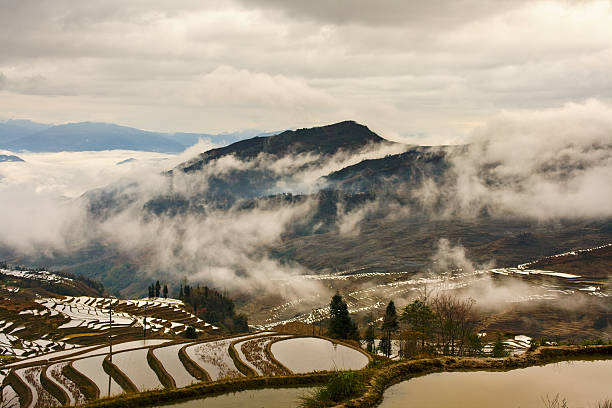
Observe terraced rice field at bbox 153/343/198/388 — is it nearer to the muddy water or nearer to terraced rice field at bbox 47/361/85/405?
terraced rice field at bbox 47/361/85/405

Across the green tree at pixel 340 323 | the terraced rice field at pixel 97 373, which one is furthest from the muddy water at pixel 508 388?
the green tree at pixel 340 323

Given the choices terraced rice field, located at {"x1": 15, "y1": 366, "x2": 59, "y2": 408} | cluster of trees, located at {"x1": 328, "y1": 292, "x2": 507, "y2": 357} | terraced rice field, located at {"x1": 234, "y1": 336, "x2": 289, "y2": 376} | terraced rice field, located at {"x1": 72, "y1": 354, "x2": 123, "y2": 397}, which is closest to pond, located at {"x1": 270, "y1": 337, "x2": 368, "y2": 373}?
terraced rice field, located at {"x1": 234, "y1": 336, "x2": 289, "y2": 376}

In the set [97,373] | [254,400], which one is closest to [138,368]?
[97,373]

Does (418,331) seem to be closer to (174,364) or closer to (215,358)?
(215,358)

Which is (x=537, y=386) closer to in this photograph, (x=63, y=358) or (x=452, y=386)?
(x=452, y=386)

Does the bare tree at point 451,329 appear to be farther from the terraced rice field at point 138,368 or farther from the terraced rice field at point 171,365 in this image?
the terraced rice field at point 138,368
